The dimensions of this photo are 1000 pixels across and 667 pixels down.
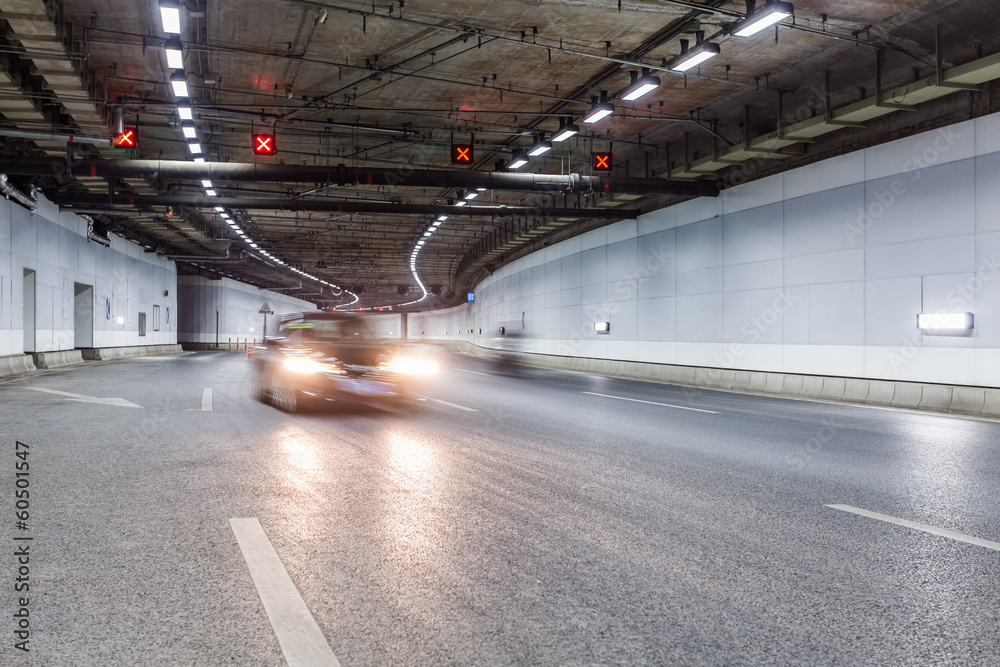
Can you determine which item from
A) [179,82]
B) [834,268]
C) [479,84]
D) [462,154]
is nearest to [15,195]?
[179,82]

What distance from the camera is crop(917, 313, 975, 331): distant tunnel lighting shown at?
12.4 meters

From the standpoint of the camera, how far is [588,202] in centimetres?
2486

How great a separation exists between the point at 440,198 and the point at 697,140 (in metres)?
13.0

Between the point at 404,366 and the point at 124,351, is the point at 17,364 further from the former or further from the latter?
the point at 404,366

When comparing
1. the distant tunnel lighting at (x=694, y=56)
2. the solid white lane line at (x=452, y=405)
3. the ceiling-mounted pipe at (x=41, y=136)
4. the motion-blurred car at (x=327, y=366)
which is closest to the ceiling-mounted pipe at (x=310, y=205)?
the ceiling-mounted pipe at (x=41, y=136)

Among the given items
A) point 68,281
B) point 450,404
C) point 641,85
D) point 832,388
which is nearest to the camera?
point 450,404

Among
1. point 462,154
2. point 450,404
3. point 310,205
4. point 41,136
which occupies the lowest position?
point 450,404

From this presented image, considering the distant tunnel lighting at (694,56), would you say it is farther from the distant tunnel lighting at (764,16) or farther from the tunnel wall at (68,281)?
the tunnel wall at (68,281)

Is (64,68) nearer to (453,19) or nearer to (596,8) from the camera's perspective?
(453,19)

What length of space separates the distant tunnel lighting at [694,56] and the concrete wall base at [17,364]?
20.6 m

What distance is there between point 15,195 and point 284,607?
22637 mm

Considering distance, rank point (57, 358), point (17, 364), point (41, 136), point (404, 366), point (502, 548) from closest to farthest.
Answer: point (502, 548)
point (404, 366)
point (41, 136)
point (17, 364)
point (57, 358)

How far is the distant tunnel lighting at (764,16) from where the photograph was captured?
1012 cm

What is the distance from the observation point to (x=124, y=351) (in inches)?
1375
